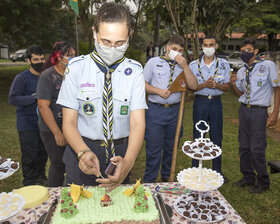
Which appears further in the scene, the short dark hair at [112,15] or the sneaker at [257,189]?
the sneaker at [257,189]

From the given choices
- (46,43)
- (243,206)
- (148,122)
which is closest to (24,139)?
(148,122)

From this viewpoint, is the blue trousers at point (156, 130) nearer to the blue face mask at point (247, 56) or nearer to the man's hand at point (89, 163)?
the blue face mask at point (247, 56)

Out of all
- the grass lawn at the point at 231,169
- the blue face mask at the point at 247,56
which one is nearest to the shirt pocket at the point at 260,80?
the blue face mask at the point at 247,56

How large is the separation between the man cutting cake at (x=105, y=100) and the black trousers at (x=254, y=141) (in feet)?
9.41

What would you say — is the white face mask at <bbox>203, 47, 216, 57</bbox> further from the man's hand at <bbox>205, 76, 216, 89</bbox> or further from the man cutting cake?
the man cutting cake

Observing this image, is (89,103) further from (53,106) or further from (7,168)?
(53,106)

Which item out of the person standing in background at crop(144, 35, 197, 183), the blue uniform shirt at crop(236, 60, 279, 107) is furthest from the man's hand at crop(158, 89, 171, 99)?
the blue uniform shirt at crop(236, 60, 279, 107)

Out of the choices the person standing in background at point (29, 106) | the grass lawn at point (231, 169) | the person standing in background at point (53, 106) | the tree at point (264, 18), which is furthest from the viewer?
the tree at point (264, 18)

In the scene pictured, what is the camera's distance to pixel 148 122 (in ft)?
15.1

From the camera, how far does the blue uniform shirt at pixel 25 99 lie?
13.8 ft

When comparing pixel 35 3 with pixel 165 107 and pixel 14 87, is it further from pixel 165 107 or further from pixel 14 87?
pixel 165 107

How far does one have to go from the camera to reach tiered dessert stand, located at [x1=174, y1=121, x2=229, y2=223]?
2156mm

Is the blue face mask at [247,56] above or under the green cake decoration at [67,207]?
above

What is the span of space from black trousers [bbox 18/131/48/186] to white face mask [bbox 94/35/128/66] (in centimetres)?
279
